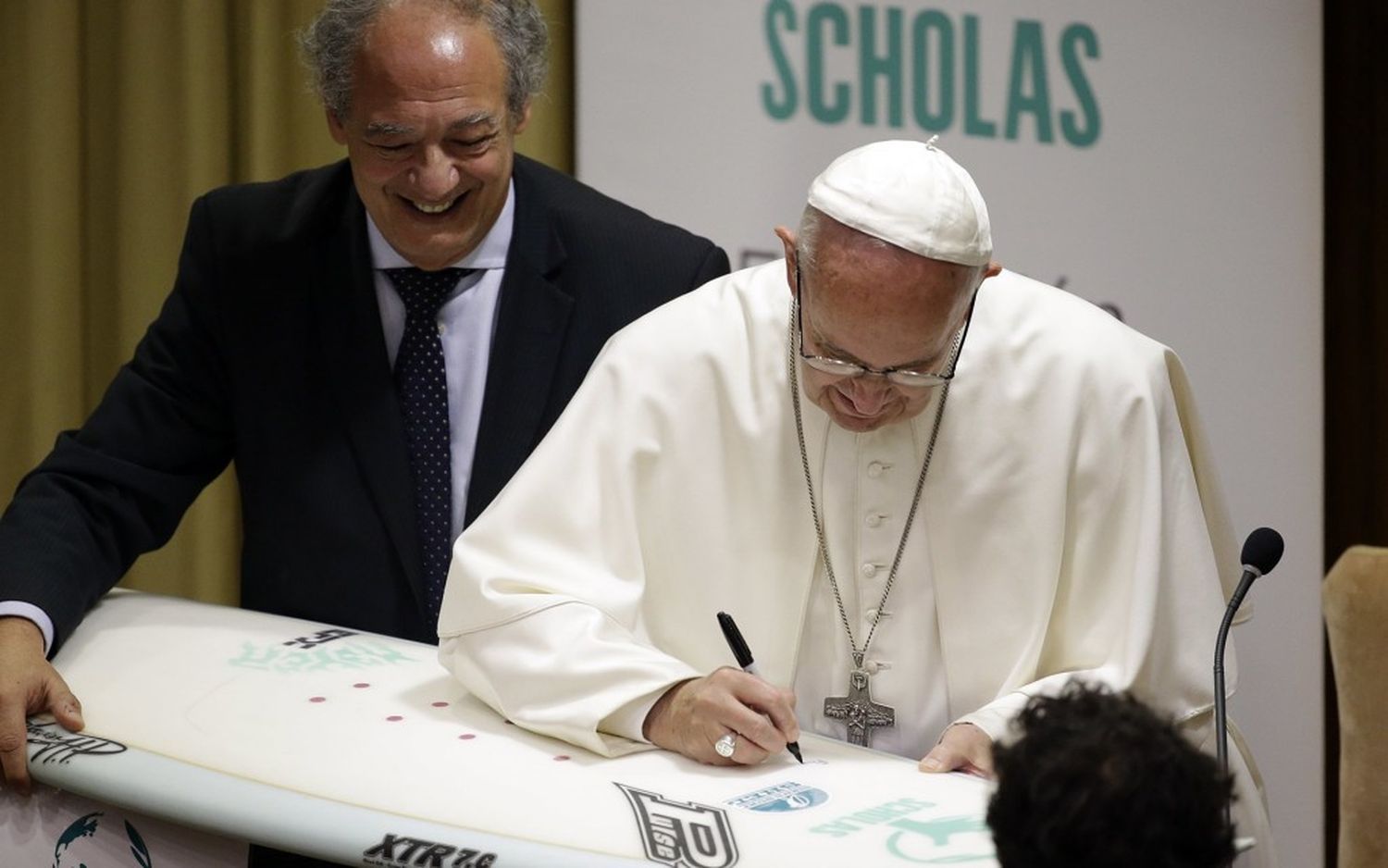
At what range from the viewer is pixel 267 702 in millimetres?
2369

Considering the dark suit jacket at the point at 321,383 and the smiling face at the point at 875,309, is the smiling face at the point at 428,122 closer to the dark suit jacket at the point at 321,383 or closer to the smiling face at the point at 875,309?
the dark suit jacket at the point at 321,383

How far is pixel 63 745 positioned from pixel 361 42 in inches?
47.4

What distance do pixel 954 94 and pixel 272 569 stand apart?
2.01m

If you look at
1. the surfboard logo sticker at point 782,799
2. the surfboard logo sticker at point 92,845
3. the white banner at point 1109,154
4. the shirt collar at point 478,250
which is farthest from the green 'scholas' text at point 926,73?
Result: the surfboard logo sticker at point 92,845

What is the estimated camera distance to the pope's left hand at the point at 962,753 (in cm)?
217

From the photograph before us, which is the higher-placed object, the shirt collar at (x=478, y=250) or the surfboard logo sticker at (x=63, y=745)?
the shirt collar at (x=478, y=250)

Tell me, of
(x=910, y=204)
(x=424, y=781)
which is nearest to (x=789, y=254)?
(x=910, y=204)

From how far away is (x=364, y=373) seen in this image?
2.89m

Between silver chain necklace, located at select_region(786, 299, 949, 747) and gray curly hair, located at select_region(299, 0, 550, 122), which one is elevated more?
gray curly hair, located at select_region(299, 0, 550, 122)

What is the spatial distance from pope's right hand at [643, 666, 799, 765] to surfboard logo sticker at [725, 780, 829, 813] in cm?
6

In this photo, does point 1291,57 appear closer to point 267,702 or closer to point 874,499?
point 874,499

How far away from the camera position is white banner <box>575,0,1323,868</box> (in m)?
3.88

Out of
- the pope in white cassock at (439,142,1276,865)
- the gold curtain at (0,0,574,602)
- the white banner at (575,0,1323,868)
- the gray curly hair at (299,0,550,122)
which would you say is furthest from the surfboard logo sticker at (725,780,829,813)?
the gold curtain at (0,0,574,602)

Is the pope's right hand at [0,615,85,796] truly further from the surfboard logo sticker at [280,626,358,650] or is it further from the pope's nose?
the pope's nose
